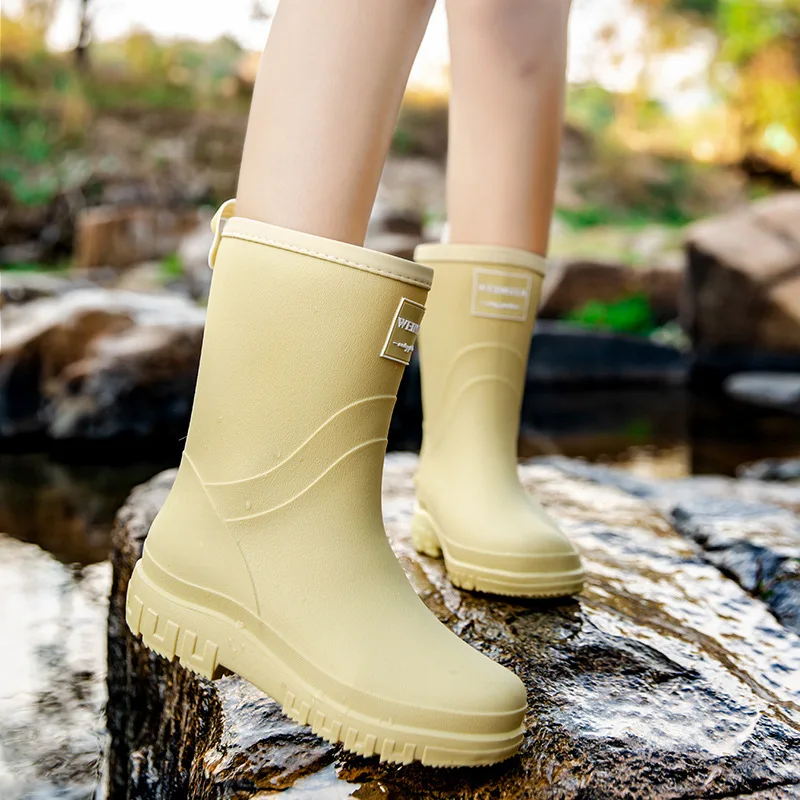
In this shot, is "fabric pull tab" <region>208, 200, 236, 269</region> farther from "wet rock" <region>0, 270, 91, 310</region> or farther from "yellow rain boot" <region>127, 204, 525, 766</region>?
"wet rock" <region>0, 270, 91, 310</region>

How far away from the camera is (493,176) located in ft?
3.54

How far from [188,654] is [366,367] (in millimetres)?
299

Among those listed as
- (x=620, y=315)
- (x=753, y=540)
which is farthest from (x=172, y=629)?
(x=620, y=315)

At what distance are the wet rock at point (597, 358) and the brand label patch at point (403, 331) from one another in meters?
4.17

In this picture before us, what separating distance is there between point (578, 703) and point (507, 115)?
68 cm

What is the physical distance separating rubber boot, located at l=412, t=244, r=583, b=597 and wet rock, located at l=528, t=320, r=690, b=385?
381 cm

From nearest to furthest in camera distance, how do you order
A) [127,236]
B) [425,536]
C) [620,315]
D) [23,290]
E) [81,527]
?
[425,536] < [81,527] < [23,290] < [620,315] < [127,236]

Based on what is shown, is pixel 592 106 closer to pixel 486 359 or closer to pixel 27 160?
pixel 27 160

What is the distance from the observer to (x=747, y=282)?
17.7 feet

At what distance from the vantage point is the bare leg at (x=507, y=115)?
1050mm

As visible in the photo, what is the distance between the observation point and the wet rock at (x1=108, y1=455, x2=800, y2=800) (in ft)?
2.34

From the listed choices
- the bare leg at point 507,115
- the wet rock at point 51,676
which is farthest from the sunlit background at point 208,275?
the bare leg at point 507,115

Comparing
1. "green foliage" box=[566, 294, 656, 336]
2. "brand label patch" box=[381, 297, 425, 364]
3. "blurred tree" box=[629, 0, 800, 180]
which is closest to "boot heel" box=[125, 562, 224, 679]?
"brand label patch" box=[381, 297, 425, 364]

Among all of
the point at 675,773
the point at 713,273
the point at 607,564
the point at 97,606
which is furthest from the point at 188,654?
the point at 713,273
